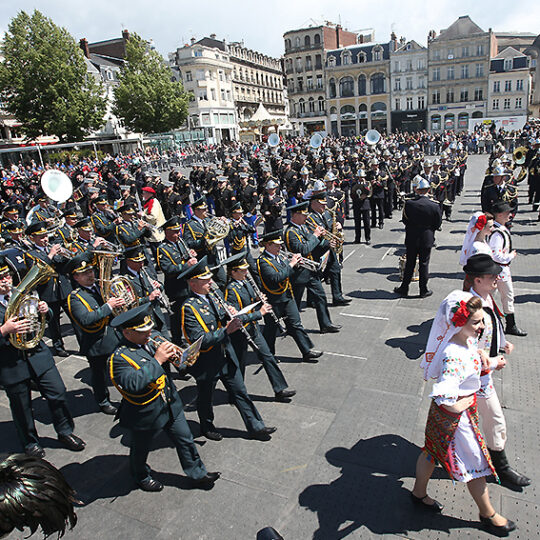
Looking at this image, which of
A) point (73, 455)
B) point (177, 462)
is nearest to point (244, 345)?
point (177, 462)

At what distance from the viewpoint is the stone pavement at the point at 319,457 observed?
3.72 metres

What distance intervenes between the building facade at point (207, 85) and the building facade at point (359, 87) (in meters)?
15.9

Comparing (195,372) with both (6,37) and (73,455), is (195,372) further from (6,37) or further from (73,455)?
(6,37)

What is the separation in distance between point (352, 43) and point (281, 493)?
3202 inches

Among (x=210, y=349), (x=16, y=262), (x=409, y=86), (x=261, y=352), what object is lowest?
(x=261, y=352)

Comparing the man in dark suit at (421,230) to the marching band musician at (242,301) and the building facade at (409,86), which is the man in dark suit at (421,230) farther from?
the building facade at (409,86)

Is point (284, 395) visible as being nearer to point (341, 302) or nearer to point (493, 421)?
point (493, 421)

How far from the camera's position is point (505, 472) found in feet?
12.9

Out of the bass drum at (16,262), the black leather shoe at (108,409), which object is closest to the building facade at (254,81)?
the bass drum at (16,262)

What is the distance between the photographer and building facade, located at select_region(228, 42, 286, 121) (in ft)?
223

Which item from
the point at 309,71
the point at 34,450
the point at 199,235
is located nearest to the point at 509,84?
the point at 309,71

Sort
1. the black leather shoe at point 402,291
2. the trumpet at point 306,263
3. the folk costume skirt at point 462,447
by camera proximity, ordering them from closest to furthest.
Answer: the folk costume skirt at point 462,447 → the trumpet at point 306,263 → the black leather shoe at point 402,291

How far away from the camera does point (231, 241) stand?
29.9ft

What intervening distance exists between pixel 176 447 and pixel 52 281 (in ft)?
14.4
